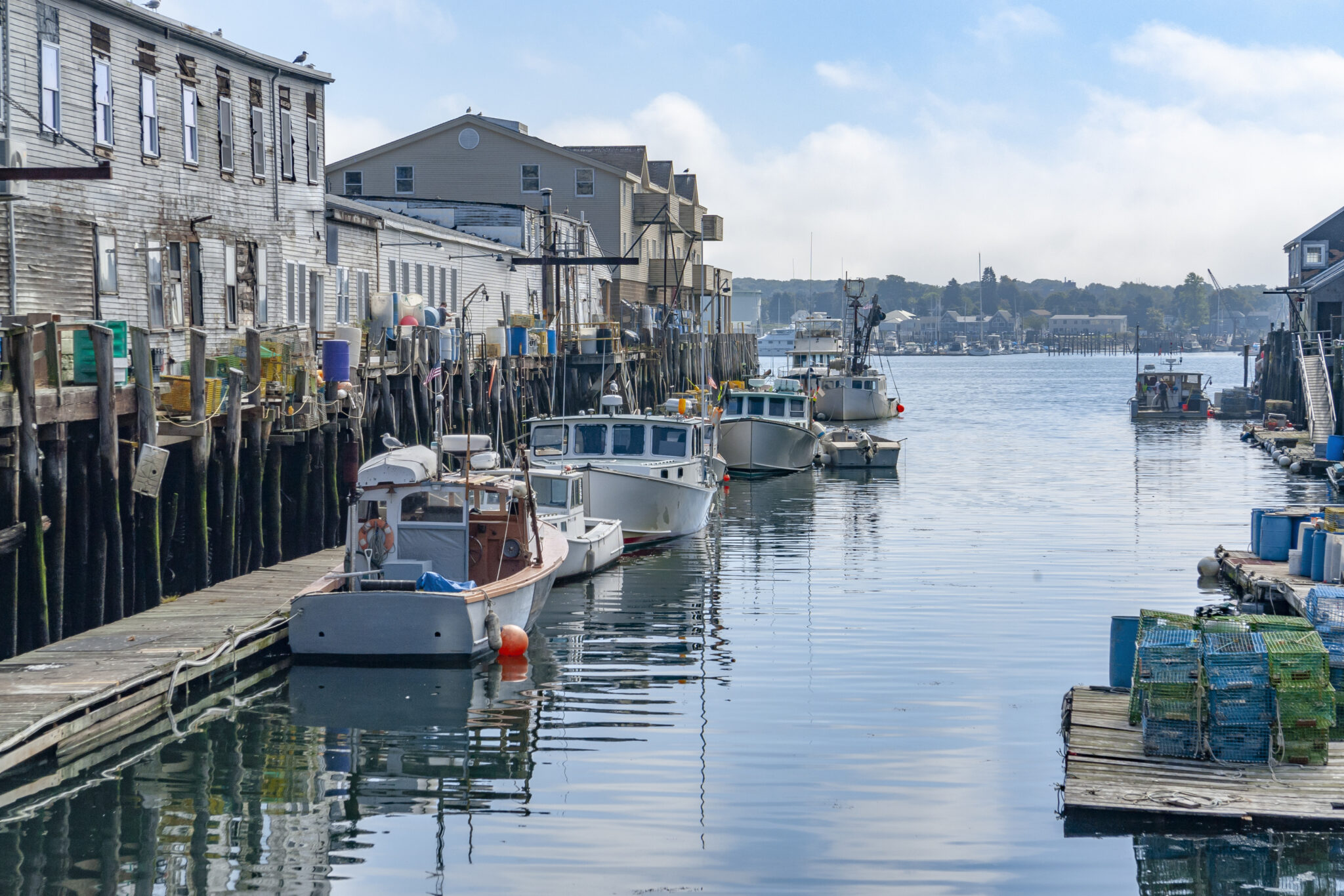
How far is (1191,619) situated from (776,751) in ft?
15.1

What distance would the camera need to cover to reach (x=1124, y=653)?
1822 centimetres

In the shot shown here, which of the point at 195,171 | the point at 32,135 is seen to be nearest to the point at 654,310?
the point at 195,171

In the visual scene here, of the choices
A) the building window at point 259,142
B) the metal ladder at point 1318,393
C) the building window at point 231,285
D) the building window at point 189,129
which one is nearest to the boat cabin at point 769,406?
the metal ladder at point 1318,393

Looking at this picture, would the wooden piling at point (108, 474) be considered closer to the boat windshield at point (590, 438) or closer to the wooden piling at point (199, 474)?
the wooden piling at point (199, 474)

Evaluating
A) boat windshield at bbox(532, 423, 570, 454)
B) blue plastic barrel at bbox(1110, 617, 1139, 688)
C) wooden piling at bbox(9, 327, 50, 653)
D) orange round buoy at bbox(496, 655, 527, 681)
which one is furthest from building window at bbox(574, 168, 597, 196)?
blue plastic barrel at bbox(1110, 617, 1139, 688)

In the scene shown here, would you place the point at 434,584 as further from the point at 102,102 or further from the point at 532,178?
the point at 532,178

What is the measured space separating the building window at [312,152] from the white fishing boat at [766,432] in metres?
17.7

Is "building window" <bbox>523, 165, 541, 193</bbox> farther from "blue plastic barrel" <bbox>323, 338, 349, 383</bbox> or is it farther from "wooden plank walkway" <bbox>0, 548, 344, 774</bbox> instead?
"wooden plank walkway" <bbox>0, 548, 344, 774</bbox>

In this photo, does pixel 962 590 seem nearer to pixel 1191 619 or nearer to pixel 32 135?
pixel 1191 619

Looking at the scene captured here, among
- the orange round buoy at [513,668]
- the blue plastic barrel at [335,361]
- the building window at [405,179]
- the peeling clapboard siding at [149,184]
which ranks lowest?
the orange round buoy at [513,668]

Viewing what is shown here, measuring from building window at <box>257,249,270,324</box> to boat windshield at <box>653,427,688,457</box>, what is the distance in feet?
29.7

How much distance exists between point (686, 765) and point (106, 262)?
16.5 m

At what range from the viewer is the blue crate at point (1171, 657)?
14.7 metres

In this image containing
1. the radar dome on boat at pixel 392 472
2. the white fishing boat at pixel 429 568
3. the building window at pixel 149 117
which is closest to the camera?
the white fishing boat at pixel 429 568
